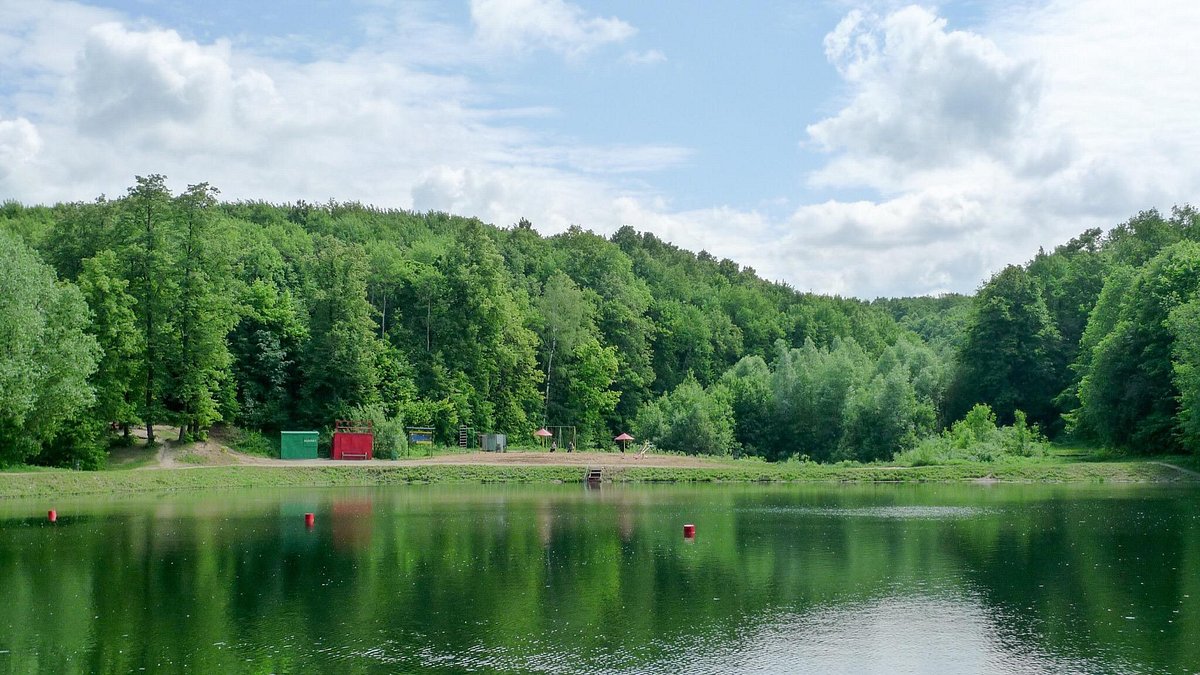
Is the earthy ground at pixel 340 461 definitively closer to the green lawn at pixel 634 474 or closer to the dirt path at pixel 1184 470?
the green lawn at pixel 634 474

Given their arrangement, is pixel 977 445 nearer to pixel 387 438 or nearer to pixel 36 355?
pixel 387 438

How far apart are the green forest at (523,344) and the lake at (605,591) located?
22.0 m

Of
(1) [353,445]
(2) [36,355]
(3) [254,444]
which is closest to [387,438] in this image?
(1) [353,445]

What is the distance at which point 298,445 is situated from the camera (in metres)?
68.4

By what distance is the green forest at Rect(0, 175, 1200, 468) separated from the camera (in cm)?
5916

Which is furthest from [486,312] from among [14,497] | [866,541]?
[866,541]

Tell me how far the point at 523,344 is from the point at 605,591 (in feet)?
219

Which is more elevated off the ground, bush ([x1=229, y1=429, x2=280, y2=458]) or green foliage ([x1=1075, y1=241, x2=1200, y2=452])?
green foliage ([x1=1075, y1=241, x2=1200, y2=452])

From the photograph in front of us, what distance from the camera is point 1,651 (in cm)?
1708

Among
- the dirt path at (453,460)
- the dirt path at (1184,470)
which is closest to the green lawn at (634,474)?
the dirt path at (1184,470)

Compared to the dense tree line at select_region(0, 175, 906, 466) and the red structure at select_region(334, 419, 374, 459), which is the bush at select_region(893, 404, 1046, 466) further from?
the red structure at select_region(334, 419, 374, 459)

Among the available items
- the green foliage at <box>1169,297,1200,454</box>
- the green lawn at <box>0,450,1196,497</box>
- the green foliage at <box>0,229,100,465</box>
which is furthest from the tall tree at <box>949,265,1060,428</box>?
the green foliage at <box>0,229,100,465</box>

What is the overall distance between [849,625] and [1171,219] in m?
91.4

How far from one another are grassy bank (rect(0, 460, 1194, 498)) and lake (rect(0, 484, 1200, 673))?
12.9m
